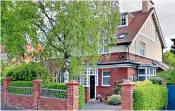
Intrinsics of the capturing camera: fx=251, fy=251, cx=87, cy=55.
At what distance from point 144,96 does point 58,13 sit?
6188 mm

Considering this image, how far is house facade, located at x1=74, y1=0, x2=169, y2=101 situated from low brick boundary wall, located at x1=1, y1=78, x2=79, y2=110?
23.6ft

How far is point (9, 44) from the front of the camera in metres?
12.3

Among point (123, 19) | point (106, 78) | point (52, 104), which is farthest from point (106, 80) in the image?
point (52, 104)

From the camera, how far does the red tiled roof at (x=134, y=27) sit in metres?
24.2

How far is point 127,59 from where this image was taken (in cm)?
2339

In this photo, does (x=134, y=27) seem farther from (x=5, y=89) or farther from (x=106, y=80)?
(x=5, y=89)

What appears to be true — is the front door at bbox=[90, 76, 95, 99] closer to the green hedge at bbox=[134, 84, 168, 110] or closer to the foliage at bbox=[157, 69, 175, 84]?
the foliage at bbox=[157, 69, 175, 84]

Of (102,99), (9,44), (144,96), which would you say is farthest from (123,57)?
(9,44)

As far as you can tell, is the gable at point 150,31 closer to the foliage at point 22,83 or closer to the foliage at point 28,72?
the foliage at point 28,72

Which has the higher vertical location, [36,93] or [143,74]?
[143,74]

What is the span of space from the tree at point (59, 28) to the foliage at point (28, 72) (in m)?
1.07

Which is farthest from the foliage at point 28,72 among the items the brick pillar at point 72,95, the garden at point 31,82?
the brick pillar at point 72,95

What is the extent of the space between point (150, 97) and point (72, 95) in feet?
14.2

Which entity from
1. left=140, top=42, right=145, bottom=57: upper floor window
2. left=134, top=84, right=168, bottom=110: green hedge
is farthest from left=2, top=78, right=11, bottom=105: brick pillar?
left=140, top=42, right=145, bottom=57: upper floor window
